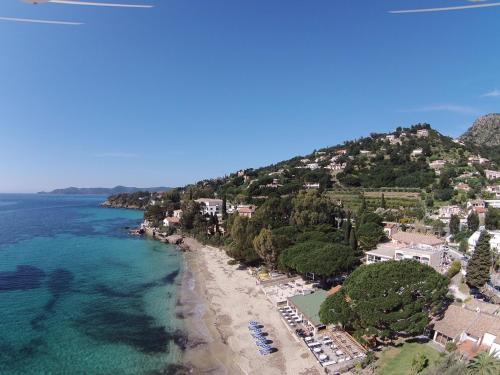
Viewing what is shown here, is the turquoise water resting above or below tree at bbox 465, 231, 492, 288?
below

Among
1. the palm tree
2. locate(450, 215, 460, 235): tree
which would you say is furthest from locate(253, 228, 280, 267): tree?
locate(450, 215, 460, 235): tree

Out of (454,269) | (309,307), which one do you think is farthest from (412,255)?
(309,307)

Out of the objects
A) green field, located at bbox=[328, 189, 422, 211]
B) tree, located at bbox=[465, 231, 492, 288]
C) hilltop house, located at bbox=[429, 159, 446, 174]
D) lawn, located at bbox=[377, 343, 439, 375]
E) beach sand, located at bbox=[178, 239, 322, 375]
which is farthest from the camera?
hilltop house, located at bbox=[429, 159, 446, 174]

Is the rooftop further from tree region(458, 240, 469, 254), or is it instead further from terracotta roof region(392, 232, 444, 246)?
tree region(458, 240, 469, 254)

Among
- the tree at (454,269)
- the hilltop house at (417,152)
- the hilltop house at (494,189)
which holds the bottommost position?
the tree at (454,269)

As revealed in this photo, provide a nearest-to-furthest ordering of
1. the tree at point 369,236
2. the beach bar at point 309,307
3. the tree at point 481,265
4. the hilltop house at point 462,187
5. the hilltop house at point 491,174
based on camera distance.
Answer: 1. the beach bar at point 309,307
2. the tree at point 481,265
3. the tree at point 369,236
4. the hilltop house at point 462,187
5. the hilltop house at point 491,174

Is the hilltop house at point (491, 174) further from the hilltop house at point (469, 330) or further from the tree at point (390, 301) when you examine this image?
the tree at point (390, 301)

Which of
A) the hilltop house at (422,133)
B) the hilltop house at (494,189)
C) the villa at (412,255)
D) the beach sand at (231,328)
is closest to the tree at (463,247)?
the villa at (412,255)
